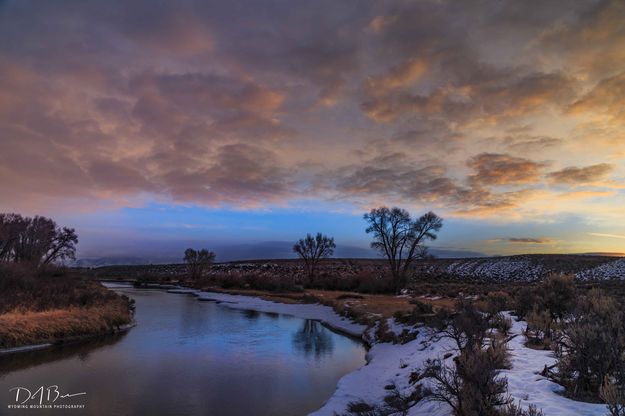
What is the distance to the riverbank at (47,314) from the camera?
1928cm

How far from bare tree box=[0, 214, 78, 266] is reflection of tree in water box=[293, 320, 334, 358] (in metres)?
40.2

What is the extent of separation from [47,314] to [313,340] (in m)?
15.6

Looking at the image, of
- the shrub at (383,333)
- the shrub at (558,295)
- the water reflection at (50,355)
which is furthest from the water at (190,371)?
the shrub at (558,295)

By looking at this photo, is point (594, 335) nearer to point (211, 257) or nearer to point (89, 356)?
point (89, 356)

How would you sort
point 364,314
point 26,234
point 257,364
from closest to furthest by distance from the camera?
point 257,364, point 364,314, point 26,234

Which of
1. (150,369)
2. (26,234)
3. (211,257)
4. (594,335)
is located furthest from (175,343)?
(211,257)

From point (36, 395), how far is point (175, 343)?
934 centimetres

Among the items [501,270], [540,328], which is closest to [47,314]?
[540,328]

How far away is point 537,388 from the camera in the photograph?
8469 mm

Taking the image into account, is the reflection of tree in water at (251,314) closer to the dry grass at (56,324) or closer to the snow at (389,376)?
the dry grass at (56,324)

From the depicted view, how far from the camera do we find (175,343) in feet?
71.2

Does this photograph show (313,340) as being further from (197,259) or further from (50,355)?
(197,259)

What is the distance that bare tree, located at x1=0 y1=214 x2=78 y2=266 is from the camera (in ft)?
168

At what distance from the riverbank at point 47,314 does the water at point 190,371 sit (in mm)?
1262
